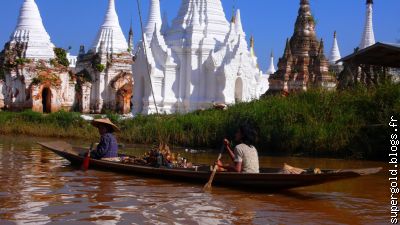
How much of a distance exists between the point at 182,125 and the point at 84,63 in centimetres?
1863

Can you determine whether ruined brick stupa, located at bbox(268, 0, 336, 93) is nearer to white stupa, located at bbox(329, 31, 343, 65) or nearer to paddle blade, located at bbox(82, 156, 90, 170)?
white stupa, located at bbox(329, 31, 343, 65)

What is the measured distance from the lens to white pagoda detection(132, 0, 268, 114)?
25375 millimetres

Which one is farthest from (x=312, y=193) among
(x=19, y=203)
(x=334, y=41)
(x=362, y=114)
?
(x=334, y=41)

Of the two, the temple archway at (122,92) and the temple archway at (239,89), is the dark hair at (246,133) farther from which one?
the temple archway at (122,92)

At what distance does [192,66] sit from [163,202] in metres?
18.4

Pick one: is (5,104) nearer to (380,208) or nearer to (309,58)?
(309,58)

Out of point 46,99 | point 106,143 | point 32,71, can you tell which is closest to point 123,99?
point 46,99

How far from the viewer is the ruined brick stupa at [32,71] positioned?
30.9 meters

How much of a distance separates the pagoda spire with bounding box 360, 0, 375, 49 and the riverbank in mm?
19601

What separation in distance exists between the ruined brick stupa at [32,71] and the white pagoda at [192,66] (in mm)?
7105

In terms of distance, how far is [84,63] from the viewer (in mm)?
35250

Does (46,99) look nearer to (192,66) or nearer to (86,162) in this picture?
(192,66)

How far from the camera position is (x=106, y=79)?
3403 cm

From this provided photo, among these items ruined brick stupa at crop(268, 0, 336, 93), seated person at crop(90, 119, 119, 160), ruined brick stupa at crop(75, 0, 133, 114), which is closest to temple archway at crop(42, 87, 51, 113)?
ruined brick stupa at crop(75, 0, 133, 114)
